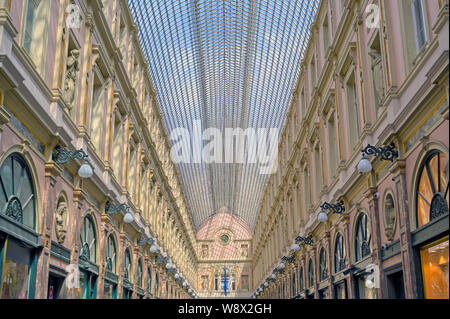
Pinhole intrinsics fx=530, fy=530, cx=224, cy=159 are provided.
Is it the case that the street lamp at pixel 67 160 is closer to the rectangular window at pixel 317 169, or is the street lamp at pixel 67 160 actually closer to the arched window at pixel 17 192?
the arched window at pixel 17 192

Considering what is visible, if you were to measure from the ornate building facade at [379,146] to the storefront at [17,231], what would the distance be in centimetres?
975

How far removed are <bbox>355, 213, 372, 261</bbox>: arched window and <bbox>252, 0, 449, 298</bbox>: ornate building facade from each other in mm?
41

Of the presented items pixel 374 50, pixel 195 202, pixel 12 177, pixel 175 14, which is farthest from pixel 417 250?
pixel 195 202

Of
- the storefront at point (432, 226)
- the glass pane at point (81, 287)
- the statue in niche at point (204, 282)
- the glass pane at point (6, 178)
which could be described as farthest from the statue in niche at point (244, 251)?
the glass pane at point (6, 178)

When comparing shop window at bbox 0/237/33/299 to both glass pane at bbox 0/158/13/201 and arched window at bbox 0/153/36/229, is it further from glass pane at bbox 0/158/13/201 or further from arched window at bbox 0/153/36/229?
glass pane at bbox 0/158/13/201

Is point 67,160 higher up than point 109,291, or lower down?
higher up

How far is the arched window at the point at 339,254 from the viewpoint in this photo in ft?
74.0

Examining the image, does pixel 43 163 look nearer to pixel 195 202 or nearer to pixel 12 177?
pixel 12 177

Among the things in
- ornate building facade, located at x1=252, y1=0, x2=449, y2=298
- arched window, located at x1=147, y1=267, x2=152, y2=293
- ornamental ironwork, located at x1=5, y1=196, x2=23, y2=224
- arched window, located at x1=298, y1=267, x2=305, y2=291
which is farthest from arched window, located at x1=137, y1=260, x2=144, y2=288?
ornamental ironwork, located at x1=5, y1=196, x2=23, y2=224

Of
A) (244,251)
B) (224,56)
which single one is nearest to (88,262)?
(224,56)

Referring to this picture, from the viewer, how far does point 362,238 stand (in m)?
19.3

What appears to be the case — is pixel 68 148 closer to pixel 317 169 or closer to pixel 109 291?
pixel 109 291

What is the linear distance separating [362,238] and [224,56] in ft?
112

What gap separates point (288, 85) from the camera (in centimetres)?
4497
